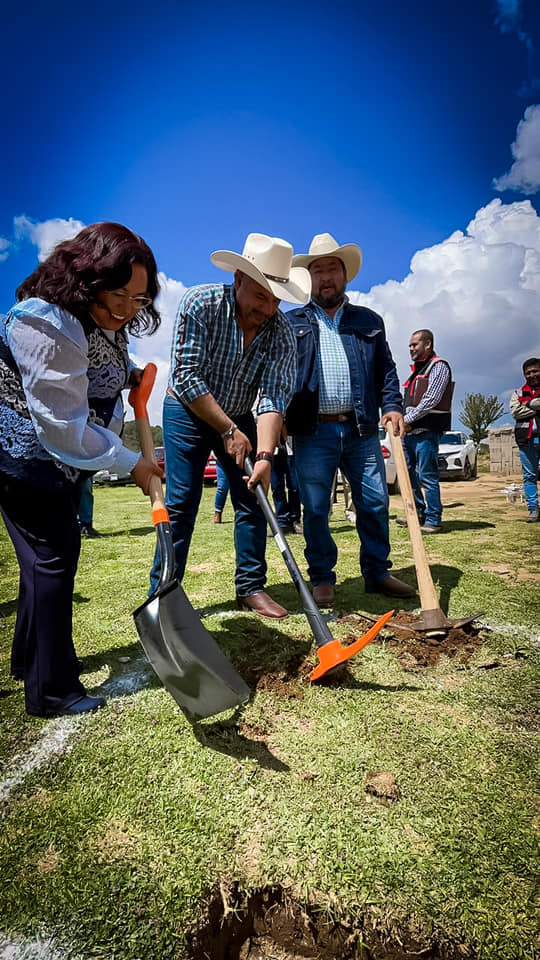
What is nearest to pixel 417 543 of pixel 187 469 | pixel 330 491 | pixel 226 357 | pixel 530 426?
pixel 330 491

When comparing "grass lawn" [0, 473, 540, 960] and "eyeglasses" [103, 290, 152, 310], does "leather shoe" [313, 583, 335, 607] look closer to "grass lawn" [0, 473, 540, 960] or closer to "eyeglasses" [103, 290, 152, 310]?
"grass lawn" [0, 473, 540, 960]

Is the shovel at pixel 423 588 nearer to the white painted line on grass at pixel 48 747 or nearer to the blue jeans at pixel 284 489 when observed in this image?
the white painted line on grass at pixel 48 747

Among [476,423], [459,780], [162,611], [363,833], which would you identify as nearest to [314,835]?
[363,833]

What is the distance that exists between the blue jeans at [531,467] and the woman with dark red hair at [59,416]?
6.42 meters

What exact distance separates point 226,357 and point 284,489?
148 inches

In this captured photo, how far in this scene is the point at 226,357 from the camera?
298 centimetres

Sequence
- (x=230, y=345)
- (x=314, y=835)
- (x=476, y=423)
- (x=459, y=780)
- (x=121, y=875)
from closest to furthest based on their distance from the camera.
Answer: (x=121, y=875) < (x=314, y=835) < (x=459, y=780) < (x=230, y=345) < (x=476, y=423)

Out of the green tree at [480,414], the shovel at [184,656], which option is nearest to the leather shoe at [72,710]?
the shovel at [184,656]

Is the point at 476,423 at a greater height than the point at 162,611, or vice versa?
the point at 476,423

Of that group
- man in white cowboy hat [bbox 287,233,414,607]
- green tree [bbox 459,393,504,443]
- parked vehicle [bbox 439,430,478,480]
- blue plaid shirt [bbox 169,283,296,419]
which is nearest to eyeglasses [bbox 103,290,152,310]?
blue plaid shirt [bbox 169,283,296,419]

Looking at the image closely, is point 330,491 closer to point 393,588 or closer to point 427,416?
point 393,588

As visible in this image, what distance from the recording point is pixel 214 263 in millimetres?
2980

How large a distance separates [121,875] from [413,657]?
1.69 m

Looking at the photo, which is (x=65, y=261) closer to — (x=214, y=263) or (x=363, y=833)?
(x=214, y=263)
